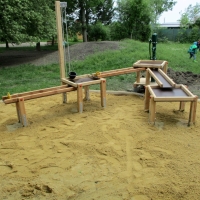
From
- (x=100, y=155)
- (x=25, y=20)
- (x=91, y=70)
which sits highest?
(x=25, y=20)

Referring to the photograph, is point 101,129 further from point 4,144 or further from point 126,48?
point 126,48

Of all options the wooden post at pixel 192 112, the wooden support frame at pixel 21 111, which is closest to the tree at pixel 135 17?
the wooden post at pixel 192 112

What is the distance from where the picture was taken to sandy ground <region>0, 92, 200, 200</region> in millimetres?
2508

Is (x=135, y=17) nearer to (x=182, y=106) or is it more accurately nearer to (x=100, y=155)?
(x=182, y=106)

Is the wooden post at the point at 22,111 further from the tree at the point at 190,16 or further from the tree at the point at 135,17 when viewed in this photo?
the tree at the point at 190,16

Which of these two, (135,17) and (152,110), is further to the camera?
(135,17)

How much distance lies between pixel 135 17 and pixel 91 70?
31.5 feet

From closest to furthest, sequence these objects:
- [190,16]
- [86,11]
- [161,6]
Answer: [86,11] → [190,16] → [161,6]

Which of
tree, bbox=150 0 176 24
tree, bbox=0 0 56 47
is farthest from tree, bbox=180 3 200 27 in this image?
tree, bbox=0 0 56 47

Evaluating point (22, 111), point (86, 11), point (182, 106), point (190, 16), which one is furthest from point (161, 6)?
point (22, 111)

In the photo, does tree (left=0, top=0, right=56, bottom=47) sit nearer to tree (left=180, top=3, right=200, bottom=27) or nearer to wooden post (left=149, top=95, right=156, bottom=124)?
wooden post (left=149, top=95, right=156, bottom=124)

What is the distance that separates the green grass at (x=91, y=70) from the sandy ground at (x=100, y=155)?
6.61ft

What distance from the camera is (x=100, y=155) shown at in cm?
315

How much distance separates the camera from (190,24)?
875 inches
